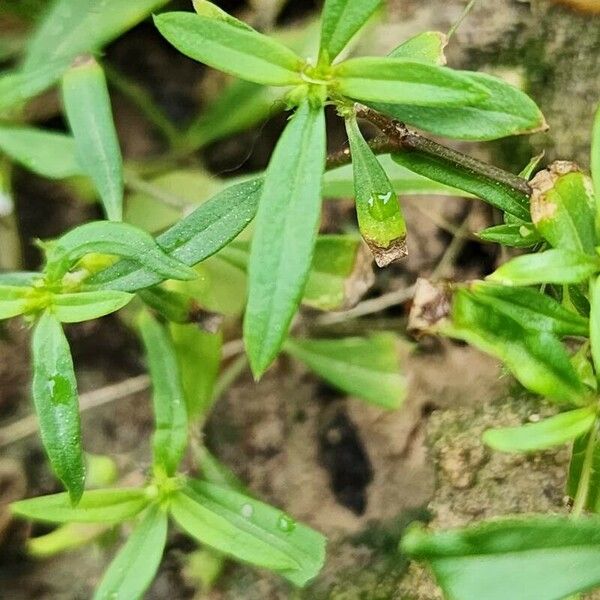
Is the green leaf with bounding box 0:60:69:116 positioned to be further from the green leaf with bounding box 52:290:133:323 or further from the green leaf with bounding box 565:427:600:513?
the green leaf with bounding box 565:427:600:513

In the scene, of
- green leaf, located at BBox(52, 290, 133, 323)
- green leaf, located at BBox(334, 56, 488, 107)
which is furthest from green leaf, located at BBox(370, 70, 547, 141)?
green leaf, located at BBox(52, 290, 133, 323)

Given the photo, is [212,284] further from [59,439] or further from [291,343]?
[59,439]

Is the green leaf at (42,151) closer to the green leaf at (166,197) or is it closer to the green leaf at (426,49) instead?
the green leaf at (166,197)

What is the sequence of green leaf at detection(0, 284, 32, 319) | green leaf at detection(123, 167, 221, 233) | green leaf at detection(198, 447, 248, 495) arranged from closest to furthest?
green leaf at detection(0, 284, 32, 319)
green leaf at detection(198, 447, 248, 495)
green leaf at detection(123, 167, 221, 233)

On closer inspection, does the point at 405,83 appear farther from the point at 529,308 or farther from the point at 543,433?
the point at 543,433

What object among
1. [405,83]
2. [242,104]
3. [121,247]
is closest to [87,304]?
[121,247]
